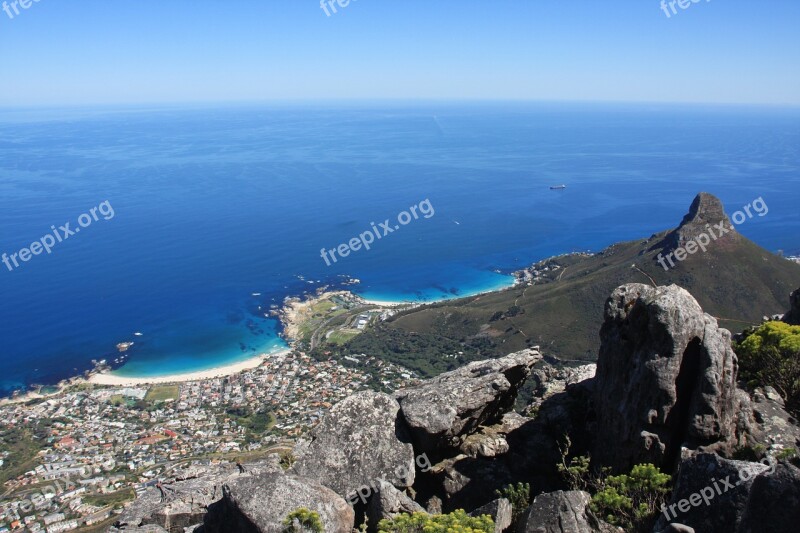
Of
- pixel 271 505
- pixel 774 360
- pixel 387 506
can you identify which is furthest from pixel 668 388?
pixel 271 505

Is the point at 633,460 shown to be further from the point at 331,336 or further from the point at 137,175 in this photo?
the point at 137,175

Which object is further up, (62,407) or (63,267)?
(63,267)

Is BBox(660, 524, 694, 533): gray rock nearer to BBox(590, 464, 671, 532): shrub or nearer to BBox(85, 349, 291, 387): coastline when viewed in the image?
BBox(590, 464, 671, 532): shrub

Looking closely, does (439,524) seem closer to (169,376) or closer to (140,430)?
(140,430)

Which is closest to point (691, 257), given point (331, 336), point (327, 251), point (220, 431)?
point (331, 336)

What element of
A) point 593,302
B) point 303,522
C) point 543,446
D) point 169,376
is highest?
point 303,522

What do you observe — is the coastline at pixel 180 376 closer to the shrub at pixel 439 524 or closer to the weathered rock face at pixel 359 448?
the weathered rock face at pixel 359 448

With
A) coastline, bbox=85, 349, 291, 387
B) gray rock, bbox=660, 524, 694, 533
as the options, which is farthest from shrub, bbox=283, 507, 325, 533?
coastline, bbox=85, 349, 291, 387
